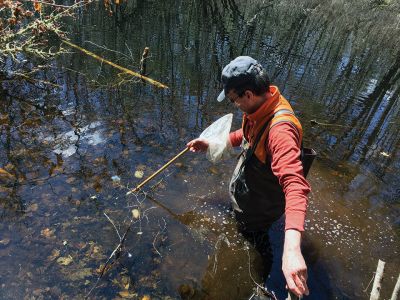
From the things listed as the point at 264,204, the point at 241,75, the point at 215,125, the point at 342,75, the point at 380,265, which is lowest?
the point at 342,75

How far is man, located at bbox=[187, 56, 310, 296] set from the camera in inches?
95.7

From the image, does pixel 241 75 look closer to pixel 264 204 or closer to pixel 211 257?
pixel 264 204

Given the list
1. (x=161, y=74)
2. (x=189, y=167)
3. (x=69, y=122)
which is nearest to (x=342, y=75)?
(x=161, y=74)

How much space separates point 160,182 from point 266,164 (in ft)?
8.15

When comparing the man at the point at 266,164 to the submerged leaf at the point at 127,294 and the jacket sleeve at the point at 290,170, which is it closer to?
the jacket sleeve at the point at 290,170

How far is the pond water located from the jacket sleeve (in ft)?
6.31

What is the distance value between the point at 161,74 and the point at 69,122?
3808 mm

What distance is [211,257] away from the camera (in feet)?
14.4

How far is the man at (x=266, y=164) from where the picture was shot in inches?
95.7

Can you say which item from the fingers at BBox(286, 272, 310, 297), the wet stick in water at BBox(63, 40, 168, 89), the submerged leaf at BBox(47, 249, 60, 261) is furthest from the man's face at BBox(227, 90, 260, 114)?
the wet stick in water at BBox(63, 40, 168, 89)

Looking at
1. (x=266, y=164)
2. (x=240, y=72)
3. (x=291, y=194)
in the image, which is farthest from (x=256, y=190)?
(x=240, y=72)

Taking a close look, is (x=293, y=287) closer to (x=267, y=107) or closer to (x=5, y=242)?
(x=267, y=107)

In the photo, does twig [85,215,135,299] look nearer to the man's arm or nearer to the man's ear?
the man's arm

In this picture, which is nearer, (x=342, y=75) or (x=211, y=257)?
(x=211, y=257)
